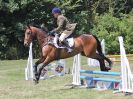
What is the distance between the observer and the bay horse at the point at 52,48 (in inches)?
504

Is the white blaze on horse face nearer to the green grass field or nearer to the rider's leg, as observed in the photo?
the rider's leg

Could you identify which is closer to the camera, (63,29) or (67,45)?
(63,29)

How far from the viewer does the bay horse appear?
42.0ft

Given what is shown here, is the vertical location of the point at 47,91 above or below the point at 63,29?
below

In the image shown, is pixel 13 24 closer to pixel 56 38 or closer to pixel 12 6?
pixel 12 6

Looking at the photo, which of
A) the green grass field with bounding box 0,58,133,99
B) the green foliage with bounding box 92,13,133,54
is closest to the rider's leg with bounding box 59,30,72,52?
the green grass field with bounding box 0,58,133,99

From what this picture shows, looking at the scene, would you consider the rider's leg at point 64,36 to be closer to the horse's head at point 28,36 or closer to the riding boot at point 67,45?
the riding boot at point 67,45

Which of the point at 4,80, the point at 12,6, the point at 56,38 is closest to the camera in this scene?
the point at 56,38

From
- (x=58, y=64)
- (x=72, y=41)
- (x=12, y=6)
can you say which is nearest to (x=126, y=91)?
(x=72, y=41)

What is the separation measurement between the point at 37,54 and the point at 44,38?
16716 mm

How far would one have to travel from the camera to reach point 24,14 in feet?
98.2

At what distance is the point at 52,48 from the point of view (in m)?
12.8

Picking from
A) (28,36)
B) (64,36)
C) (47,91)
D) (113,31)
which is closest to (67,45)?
(64,36)

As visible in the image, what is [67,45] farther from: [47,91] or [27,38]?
[47,91]
